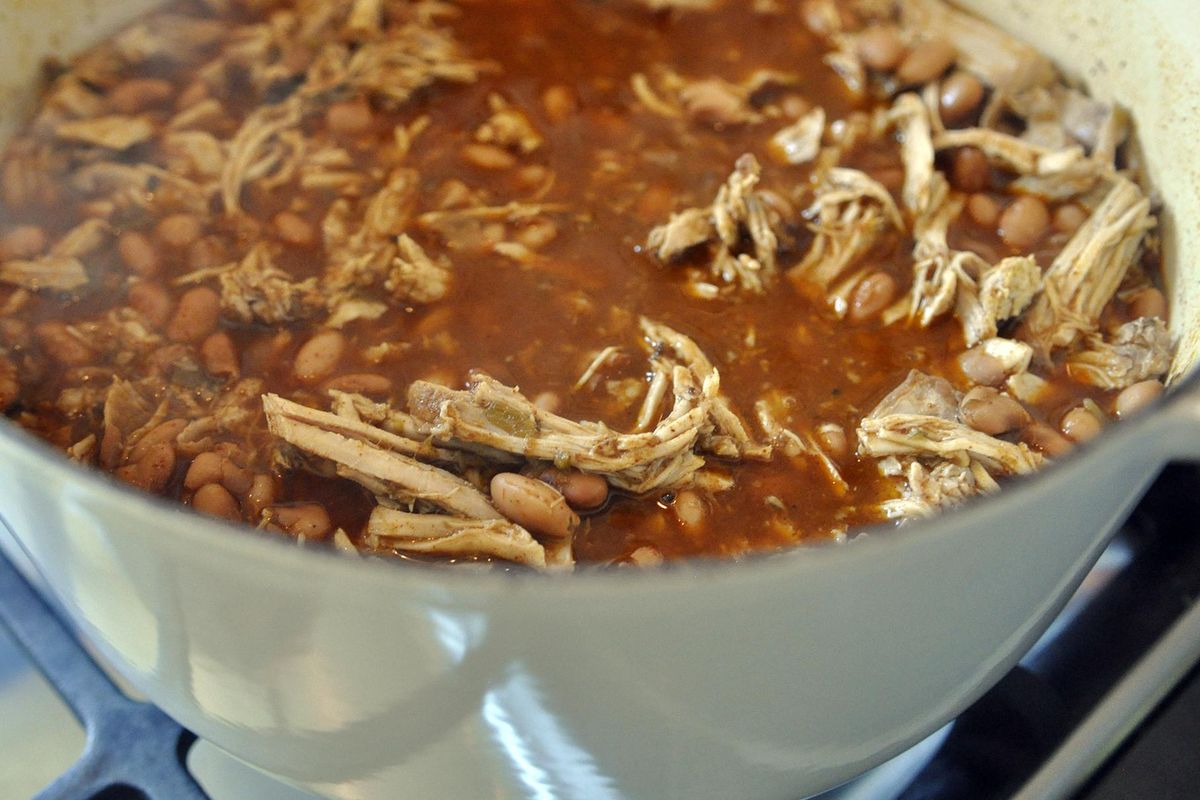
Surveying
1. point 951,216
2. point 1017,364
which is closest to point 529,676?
point 1017,364

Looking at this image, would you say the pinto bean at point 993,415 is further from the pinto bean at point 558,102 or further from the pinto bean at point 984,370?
the pinto bean at point 558,102

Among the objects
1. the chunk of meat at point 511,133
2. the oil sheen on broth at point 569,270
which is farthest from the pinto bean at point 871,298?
the chunk of meat at point 511,133

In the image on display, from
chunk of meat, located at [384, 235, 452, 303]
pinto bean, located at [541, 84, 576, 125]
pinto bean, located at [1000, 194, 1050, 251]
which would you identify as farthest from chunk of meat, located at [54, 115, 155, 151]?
pinto bean, located at [1000, 194, 1050, 251]

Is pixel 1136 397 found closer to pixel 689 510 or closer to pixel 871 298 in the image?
pixel 871 298

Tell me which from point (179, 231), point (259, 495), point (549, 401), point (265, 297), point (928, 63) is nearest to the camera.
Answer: point (259, 495)

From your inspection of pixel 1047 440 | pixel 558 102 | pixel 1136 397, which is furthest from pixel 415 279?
pixel 1136 397

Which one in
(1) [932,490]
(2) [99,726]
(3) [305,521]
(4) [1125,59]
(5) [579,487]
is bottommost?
(2) [99,726]
